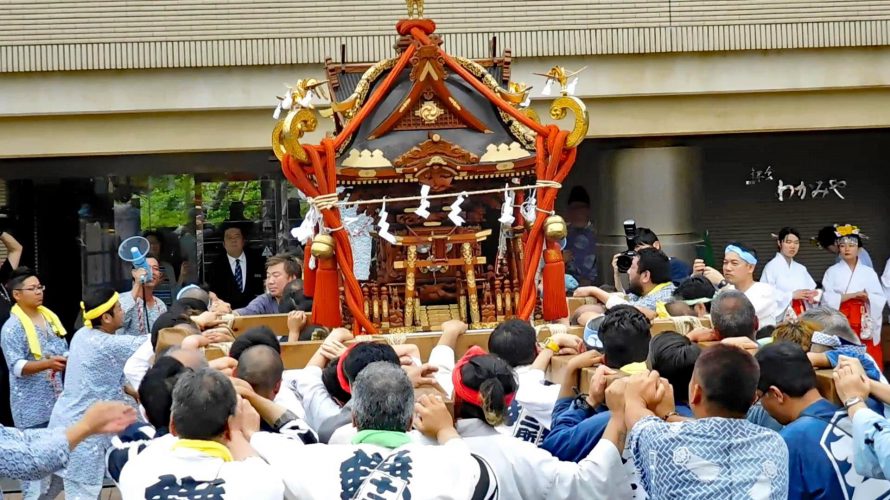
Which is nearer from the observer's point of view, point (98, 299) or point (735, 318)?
point (735, 318)

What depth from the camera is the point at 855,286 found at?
979 centimetres

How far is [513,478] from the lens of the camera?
3.81 metres

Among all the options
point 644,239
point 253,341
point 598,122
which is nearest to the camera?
point 253,341

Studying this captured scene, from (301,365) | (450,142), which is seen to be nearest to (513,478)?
(301,365)

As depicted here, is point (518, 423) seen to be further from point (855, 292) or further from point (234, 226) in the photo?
point (234, 226)

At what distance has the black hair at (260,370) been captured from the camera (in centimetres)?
442

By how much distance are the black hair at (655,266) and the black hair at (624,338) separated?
2.63 meters

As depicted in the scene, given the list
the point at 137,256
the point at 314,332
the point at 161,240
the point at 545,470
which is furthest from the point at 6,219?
the point at 545,470

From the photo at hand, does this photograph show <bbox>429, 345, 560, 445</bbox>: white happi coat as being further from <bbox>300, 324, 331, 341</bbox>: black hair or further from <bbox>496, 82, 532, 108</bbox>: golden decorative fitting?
<bbox>496, 82, 532, 108</bbox>: golden decorative fitting

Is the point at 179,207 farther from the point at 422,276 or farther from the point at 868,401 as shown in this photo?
the point at 868,401

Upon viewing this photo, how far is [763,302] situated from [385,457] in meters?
4.32

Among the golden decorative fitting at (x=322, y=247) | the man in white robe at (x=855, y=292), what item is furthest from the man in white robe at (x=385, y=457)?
the man in white robe at (x=855, y=292)

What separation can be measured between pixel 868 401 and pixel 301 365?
3114mm

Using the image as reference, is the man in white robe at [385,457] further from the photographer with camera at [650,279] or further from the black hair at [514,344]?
the photographer with camera at [650,279]
